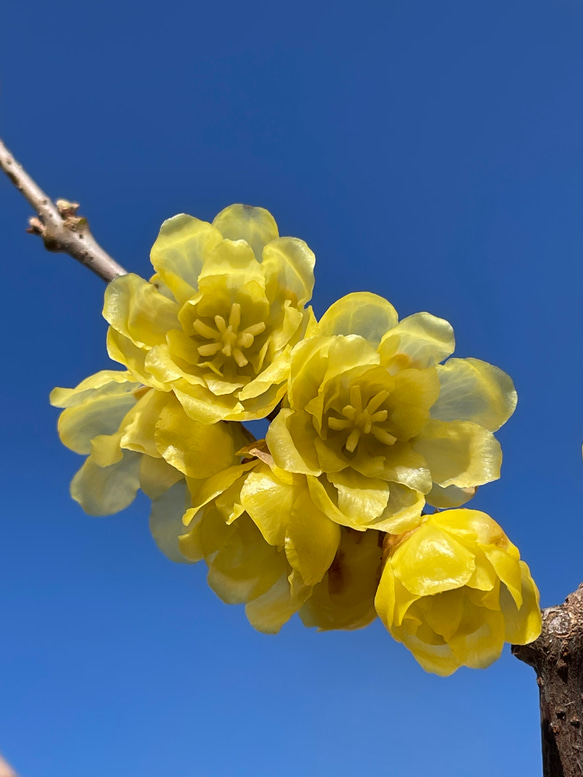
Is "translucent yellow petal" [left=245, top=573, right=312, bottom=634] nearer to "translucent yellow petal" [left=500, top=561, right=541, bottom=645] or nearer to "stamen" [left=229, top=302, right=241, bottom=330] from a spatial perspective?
"translucent yellow petal" [left=500, top=561, right=541, bottom=645]

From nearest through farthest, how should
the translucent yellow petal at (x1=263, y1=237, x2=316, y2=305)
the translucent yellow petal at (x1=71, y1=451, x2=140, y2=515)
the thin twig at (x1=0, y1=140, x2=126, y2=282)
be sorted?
the translucent yellow petal at (x1=263, y1=237, x2=316, y2=305), the translucent yellow petal at (x1=71, y1=451, x2=140, y2=515), the thin twig at (x1=0, y1=140, x2=126, y2=282)

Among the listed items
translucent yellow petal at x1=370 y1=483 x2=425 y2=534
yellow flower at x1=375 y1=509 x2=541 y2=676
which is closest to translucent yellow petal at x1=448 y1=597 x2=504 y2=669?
yellow flower at x1=375 y1=509 x2=541 y2=676

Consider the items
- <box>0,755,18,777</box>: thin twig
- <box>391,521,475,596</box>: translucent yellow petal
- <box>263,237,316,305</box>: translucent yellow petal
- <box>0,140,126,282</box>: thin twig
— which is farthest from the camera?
<box>0,140,126,282</box>: thin twig

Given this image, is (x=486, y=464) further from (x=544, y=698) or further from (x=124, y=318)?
(x=124, y=318)

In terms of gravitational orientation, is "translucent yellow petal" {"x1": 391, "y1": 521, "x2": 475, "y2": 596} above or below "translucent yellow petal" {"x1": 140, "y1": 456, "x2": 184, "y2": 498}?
below

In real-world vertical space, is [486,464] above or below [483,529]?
above

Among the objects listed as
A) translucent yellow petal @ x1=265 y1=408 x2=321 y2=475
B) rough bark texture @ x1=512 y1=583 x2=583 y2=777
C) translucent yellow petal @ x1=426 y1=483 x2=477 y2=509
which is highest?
translucent yellow petal @ x1=265 y1=408 x2=321 y2=475

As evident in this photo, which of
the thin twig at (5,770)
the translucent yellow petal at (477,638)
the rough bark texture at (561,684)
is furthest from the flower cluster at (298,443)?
the thin twig at (5,770)

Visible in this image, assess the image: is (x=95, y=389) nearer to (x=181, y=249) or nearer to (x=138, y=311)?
(x=138, y=311)

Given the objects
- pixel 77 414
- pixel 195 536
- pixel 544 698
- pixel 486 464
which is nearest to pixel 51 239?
pixel 77 414
